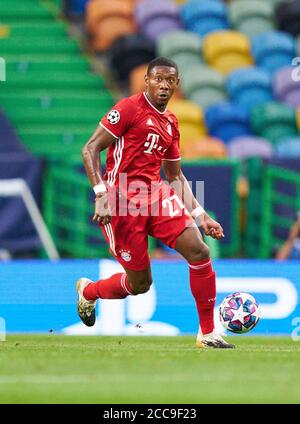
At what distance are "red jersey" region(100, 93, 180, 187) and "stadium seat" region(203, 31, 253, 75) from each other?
1076 cm

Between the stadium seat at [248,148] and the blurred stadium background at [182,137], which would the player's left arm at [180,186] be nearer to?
the blurred stadium background at [182,137]

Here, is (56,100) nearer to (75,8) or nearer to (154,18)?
(154,18)

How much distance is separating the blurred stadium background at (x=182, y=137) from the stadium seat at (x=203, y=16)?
2 centimetres

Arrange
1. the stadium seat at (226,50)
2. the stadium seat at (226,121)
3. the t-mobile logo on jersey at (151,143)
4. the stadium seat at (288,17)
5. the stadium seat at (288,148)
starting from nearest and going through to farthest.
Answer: the t-mobile logo on jersey at (151,143)
the stadium seat at (288,148)
the stadium seat at (226,121)
the stadium seat at (226,50)
the stadium seat at (288,17)

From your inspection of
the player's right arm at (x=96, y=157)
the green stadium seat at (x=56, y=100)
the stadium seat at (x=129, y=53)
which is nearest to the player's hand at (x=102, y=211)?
the player's right arm at (x=96, y=157)

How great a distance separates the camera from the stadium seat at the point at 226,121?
19328 mm

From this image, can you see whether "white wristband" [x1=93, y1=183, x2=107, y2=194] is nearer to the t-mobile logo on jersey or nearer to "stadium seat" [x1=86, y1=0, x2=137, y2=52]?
the t-mobile logo on jersey

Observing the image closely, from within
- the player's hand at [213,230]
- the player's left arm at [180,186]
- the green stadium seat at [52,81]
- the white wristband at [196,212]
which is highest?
the green stadium seat at [52,81]

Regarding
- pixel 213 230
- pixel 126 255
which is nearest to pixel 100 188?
pixel 126 255

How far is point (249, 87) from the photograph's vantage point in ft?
66.9

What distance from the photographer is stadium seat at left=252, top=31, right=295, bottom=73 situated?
69.5 feet

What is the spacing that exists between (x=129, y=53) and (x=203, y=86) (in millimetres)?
Answer: 1332

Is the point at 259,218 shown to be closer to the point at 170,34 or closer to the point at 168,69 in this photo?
the point at 170,34

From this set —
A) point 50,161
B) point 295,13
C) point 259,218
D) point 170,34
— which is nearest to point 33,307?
point 50,161
